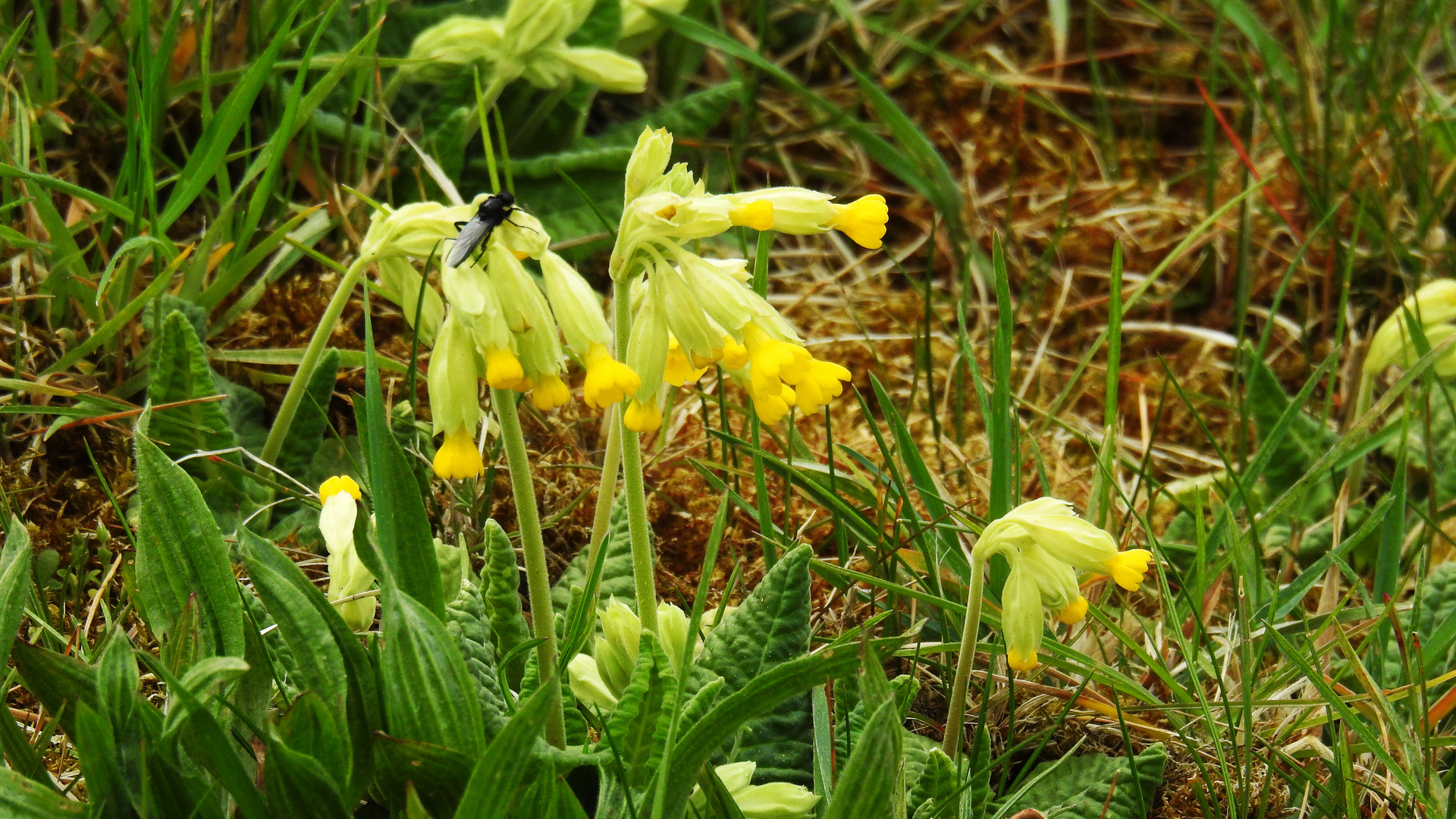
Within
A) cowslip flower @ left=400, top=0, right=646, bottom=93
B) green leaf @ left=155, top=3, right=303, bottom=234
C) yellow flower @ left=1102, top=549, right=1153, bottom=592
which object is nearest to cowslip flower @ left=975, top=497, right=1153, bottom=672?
yellow flower @ left=1102, top=549, right=1153, bottom=592

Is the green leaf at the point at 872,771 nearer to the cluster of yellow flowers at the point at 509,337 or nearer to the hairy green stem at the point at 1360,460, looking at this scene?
the cluster of yellow flowers at the point at 509,337

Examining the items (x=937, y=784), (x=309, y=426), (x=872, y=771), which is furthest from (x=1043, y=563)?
(x=309, y=426)

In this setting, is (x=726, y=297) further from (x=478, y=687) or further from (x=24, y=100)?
(x=24, y=100)

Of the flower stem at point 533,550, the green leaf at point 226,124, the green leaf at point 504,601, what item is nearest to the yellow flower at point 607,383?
the flower stem at point 533,550

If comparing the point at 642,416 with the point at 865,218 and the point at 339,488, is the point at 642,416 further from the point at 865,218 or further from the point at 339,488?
the point at 339,488

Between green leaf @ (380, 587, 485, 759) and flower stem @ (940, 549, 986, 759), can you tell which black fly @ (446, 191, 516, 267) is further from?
flower stem @ (940, 549, 986, 759)
